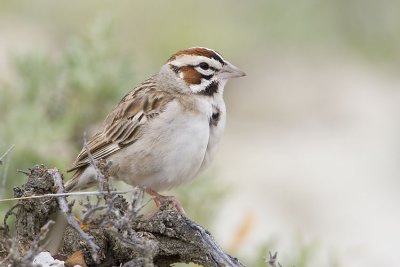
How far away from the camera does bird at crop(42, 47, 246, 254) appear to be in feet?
18.4

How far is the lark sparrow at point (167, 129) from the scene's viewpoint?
5598 millimetres

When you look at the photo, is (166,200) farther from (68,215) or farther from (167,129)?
(68,215)

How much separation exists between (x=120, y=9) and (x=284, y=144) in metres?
3.05

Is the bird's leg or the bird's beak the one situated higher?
the bird's beak

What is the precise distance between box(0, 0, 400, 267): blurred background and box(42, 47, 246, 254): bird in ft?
2.09

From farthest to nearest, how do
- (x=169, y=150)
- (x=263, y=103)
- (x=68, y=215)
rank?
(x=263, y=103) → (x=169, y=150) → (x=68, y=215)

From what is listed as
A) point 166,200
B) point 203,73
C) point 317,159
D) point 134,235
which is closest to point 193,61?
point 203,73

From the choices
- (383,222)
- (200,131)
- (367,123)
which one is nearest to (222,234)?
(383,222)

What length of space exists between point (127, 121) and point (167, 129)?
35cm

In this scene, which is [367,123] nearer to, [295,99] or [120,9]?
[295,99]

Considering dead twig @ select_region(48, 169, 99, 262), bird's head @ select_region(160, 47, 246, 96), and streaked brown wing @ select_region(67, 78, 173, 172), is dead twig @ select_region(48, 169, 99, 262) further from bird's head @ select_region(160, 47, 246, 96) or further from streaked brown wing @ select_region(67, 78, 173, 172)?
bird's head @ select_region(160, 47, 246, 96)

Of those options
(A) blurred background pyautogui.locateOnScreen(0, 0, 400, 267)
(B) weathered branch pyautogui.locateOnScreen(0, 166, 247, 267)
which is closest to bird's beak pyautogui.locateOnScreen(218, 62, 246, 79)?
(A) blurred background pyautogui.locateOnScreen(0, 0, 400, 267)

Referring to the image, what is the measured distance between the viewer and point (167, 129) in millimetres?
5645

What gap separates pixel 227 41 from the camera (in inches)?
488
